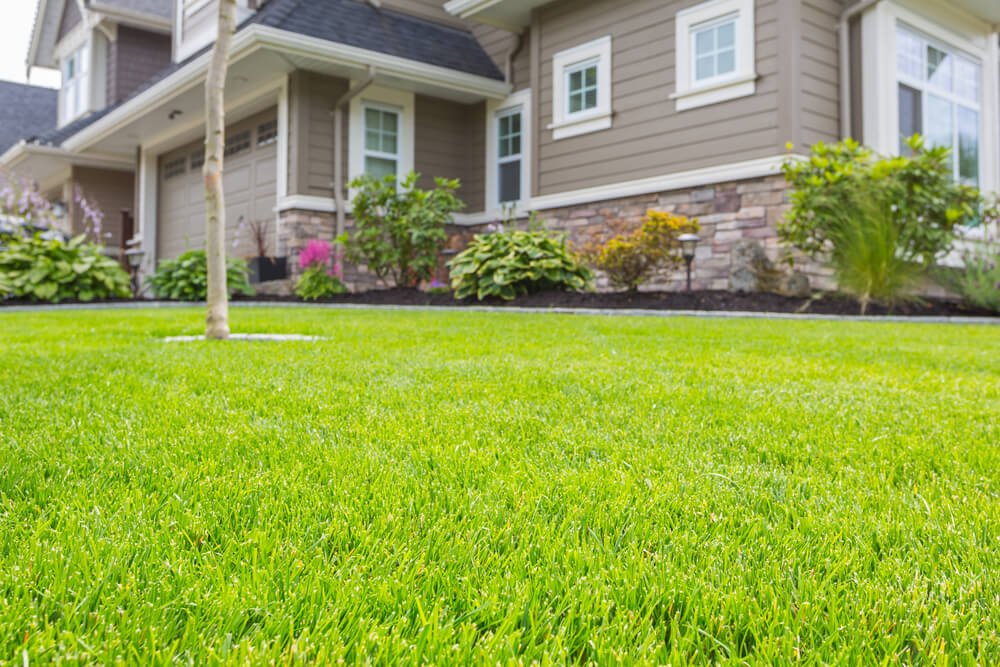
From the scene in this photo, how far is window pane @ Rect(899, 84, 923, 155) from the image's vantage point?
26.9 ft

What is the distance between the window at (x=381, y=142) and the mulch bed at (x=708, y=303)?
2784 millimetres

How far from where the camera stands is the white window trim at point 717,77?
776cm

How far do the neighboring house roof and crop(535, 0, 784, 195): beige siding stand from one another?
14.0 metres

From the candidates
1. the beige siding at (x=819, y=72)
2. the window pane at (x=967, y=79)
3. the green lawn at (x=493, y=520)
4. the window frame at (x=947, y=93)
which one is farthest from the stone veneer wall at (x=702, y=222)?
the green lawn at (x=493, y=520)

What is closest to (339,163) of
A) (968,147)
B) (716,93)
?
(716,93)

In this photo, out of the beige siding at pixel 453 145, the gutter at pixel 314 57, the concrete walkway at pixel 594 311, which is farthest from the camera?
the beige siding at pixel 453 145

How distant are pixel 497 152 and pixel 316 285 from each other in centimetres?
350

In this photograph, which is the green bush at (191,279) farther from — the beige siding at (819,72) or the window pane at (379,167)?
the beige siding at (819,72)

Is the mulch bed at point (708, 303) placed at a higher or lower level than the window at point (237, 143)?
lower

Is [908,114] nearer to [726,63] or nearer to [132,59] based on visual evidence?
[726,63]

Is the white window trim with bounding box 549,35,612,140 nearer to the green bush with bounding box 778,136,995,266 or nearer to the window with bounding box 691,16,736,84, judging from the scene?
the window with bounding box 691,16,736,84

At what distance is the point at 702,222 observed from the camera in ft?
26.6

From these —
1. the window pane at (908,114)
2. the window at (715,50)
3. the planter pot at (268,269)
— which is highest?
the window at (715,50)

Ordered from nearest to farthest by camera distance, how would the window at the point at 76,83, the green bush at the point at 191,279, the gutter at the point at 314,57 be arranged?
the gutter at the point at 314,57 → the green bush at the point at 191,279 → the window at the point at 76,83
